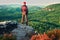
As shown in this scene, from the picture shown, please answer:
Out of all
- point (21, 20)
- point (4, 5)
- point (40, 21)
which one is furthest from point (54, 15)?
point (4, 5)

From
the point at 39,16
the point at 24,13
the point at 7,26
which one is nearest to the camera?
the point at 7,26

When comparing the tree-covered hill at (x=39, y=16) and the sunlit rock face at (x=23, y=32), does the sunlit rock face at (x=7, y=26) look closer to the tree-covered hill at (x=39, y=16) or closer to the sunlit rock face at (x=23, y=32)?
the sunlit rock face at (x=23, y=32)

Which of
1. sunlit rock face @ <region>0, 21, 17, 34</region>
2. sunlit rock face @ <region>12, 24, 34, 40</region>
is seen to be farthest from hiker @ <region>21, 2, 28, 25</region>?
sunlit rock face @ <region>0, 21, 17, 34</region>

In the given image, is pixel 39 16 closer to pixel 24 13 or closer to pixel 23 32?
pixel 24 13

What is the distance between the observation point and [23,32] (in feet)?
26.7

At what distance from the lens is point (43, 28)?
852 centimetres

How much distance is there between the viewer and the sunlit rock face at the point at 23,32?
8.03 meters

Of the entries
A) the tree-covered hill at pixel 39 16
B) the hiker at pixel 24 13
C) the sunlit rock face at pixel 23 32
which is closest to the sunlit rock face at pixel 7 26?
the sunlit rock face at pixel 23 32

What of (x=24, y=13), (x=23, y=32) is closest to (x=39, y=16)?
(x=24, y=13)

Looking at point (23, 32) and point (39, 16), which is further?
point (39, 16)

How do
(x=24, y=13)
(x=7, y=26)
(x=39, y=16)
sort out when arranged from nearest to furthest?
(x=7, y=26), (x=24, y=13), (x=39, y=16)

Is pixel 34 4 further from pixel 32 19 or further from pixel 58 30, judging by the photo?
pixel 58 30

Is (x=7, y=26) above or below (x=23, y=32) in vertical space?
above

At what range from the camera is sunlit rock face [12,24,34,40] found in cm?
803
